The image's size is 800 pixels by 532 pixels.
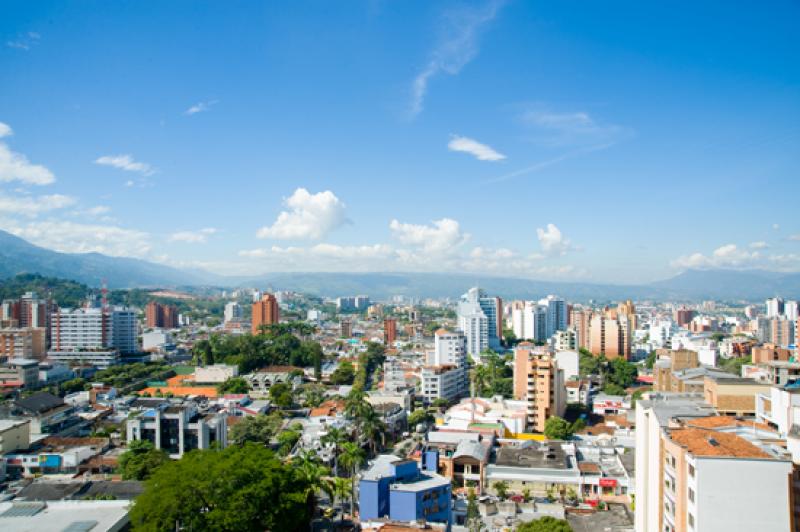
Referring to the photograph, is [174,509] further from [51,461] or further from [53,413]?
[53,413]

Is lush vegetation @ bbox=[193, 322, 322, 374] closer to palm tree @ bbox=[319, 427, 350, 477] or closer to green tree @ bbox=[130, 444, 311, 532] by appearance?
palm tree @ bbox=[319, 427, 350, 477]

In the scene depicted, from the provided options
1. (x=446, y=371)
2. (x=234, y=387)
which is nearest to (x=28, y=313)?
(x=234, y=387)

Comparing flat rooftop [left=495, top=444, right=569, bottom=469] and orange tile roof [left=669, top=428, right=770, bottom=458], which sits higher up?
orange tile roof [left=669, top=428, right=770, bottom=458]

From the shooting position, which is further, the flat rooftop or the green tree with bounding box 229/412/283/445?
the green tree with bounding box 229/412/283/445

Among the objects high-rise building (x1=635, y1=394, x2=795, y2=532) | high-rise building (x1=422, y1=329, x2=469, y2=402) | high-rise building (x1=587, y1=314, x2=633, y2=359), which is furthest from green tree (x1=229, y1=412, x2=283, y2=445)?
high-rise building (x1=587, y1=314, x2=633, y2=359)

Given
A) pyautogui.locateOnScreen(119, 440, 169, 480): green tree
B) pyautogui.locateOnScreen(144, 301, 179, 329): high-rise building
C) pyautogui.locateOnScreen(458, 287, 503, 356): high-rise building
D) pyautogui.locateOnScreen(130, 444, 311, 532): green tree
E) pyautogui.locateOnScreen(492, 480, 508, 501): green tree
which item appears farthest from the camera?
pyautogui.locateOnScreen(144, 301, 179, 329): high-rise building

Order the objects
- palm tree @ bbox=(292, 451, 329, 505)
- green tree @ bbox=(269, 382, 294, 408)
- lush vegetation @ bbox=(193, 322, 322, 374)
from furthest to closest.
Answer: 1. lush vegetation @ bbox=(193, 322, 322, 374)
2. green tree @ bbox=(269, 382, 294, 408)
3. palm tree @ bbox=(292, 451, 329, 505)
